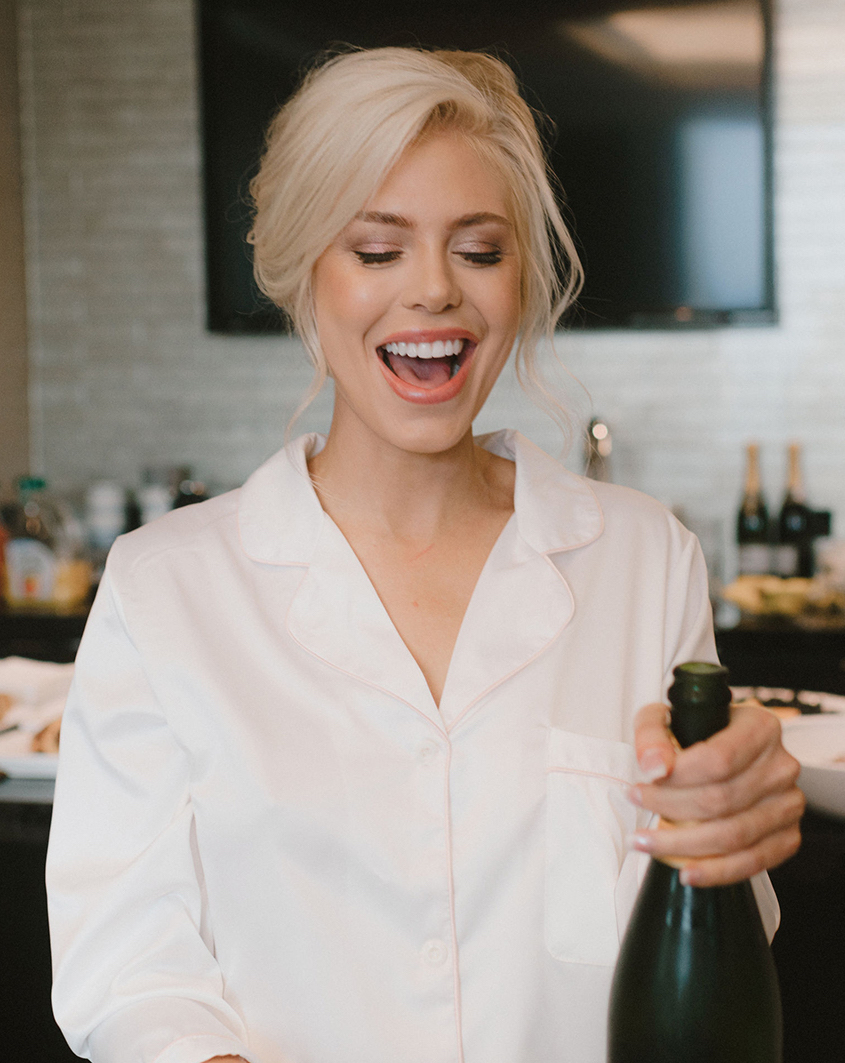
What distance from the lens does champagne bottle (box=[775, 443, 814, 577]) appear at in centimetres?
302

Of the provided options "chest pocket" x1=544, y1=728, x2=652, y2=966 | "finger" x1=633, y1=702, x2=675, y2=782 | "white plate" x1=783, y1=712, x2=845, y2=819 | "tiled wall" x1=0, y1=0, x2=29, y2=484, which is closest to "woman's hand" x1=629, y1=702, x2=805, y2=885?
"finger" x1=633, y1=702, x2=675, y2=782

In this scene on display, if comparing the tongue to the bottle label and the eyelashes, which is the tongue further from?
the bottle label

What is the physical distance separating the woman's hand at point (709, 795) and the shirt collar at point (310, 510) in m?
0.50

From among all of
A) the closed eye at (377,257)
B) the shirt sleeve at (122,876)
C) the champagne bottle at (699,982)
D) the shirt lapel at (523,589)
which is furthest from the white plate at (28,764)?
the champagne bottle at (699,982)

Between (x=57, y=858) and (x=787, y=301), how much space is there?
277 centimetres

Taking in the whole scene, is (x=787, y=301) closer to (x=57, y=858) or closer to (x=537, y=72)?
(x=537, y=72)

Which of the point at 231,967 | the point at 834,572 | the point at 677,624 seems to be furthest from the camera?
the point at 834,572

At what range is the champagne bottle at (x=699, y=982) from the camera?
0.66 meters

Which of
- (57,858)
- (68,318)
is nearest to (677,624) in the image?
(57,858)

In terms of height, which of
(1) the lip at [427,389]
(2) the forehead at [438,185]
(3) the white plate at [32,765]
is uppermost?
(2) the forehead at [438,185]

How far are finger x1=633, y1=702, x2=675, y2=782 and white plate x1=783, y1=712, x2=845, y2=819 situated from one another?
636 millimetres

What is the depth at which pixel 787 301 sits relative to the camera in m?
3.13

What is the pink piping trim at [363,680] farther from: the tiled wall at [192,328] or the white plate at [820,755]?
the tiled wall at [192,328]

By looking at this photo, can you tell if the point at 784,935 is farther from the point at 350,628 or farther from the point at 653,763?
the point at 653,763
